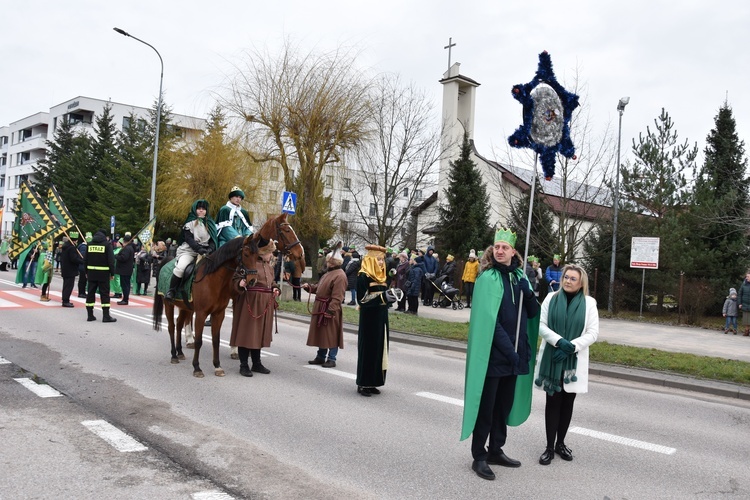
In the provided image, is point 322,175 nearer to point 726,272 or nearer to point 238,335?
point 726,272

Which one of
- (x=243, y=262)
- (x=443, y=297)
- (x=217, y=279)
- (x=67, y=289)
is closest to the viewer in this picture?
(x=243, y=262)

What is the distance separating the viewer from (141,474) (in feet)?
15.5

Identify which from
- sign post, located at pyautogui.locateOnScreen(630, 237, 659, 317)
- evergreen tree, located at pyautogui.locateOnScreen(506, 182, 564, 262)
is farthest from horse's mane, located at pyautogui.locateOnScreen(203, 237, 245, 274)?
evergreen tree, located at pyautogui.locateOnScreen(506, 182, 564, 262)

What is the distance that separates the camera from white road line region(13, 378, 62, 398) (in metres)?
7.12

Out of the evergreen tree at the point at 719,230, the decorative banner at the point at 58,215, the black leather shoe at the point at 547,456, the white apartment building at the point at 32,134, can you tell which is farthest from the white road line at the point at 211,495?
the white apartment building at the point at 32,134

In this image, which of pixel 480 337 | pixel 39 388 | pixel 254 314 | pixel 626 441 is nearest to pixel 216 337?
pixel 254 314

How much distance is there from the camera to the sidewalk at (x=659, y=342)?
956 cm

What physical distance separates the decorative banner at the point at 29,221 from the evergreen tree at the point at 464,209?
22.3 metres

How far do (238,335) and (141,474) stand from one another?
4.00 meters

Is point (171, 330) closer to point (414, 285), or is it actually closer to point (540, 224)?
point (414, 285)

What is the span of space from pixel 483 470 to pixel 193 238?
5828mm

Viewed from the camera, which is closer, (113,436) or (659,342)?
(113,436)

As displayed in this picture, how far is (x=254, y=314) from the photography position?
875cm

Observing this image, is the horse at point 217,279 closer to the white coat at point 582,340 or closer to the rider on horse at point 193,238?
the rider on horse at point 193,238
